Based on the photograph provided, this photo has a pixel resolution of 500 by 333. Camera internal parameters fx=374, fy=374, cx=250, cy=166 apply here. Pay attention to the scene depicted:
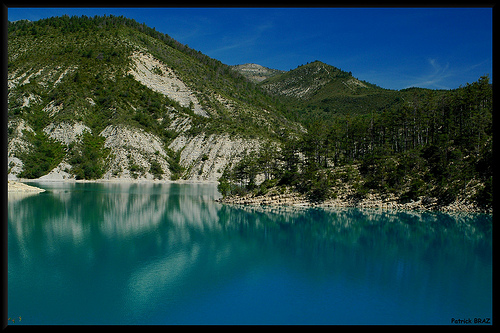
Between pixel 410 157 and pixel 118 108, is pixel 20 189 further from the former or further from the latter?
pixel 410 157

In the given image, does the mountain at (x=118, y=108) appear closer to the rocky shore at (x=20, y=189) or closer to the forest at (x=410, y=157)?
the rocky shore at (x=20, y=189)

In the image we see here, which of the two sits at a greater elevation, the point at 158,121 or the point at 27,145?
the point at 158,121

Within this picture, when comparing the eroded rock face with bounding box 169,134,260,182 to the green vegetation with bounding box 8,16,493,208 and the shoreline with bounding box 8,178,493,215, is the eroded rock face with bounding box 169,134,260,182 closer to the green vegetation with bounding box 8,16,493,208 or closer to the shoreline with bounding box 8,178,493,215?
the green vegetation with bounding box 8,16,493,208

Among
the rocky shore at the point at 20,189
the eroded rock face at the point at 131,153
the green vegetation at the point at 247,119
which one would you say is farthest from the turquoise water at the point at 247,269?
the eroded rock face at the point at 131,153

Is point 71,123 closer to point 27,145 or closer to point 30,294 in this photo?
point 27,145

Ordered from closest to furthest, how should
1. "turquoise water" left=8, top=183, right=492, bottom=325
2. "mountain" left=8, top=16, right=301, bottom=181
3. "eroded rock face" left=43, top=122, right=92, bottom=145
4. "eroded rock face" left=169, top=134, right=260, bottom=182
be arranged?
"turquoise water" left=8, top=183, right=492, bottom=325, "mountain" left=8, top=16, right=301, bottom=181, "eroded rock face" left=43, top=122, right=92, bottom=145, "eroded rock face" left=169, top=134, right=260, bottom=182

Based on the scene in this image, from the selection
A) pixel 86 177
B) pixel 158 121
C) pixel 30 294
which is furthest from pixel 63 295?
pixel 158 121

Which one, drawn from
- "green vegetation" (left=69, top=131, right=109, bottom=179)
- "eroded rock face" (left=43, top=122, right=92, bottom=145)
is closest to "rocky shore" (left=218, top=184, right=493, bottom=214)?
"green vegetation" (left=69, top=131, right=109, bottom=179)
